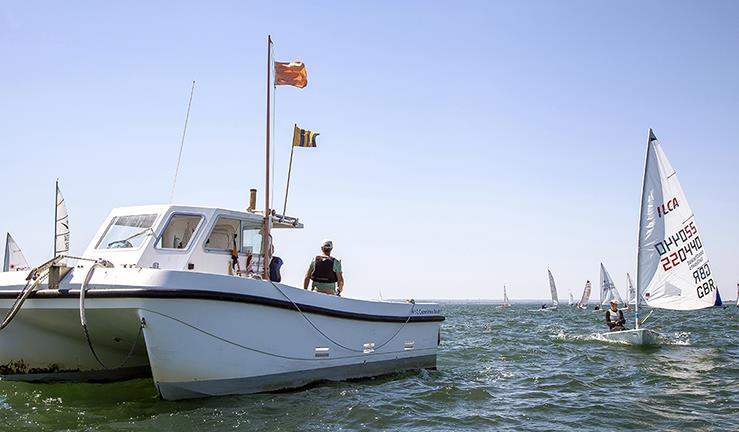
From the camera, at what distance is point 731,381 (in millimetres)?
11719

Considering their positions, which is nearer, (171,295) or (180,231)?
(171,295)

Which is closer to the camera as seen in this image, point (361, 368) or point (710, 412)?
point (710, 412)

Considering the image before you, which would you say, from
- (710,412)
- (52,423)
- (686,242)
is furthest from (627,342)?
(52,423)

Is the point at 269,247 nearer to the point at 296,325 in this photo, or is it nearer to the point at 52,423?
the point at 296,325

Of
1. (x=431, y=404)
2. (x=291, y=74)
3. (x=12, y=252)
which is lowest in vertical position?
(x=431, y=404)

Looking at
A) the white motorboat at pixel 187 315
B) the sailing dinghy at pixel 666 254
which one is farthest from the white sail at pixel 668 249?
the white motorboat at pixel 187 315

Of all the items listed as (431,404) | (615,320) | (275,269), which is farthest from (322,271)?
(615,320)

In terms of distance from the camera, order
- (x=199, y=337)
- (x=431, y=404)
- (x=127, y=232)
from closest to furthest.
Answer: (x=199, y=337) < (x=431, y=404) < (x=127, y=232)

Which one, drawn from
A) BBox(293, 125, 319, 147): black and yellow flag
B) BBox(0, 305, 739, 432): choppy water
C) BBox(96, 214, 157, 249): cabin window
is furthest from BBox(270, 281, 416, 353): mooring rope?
BBox(293, 125, 319, 147): black and yellow flag

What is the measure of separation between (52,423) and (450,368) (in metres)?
8.35

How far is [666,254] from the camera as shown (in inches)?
796

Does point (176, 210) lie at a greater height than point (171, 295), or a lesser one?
greater

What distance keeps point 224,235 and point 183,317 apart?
8.09ft

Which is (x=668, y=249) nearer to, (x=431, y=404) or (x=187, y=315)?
(x=431, y=404)
